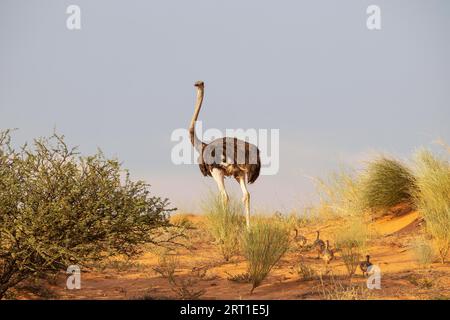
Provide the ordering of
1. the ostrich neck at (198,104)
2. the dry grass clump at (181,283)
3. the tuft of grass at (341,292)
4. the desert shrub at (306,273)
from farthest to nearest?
the ostrich neck at (198,104) → the desert shrub at (306,273) → the dry grass clump at (181,283) → the tuft of grass at (341,292)

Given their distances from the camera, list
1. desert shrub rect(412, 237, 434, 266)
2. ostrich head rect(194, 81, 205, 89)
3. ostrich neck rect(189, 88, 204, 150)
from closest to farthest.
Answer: desert shrub rect(412, 237, 434, 266)
ostrich neck rect(189, 88, 204, 150)
ostrich head rect(194, 81, 205, 89)

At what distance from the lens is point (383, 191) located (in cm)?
1658

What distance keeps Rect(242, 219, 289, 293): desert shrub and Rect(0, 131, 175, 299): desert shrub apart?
5.56 ft

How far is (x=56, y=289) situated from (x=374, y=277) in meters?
5.00

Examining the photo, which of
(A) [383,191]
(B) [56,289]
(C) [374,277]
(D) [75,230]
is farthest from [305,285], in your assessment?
(A) [383,191]

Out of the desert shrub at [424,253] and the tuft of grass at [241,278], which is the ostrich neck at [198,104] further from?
the desert shrub at [424,253]

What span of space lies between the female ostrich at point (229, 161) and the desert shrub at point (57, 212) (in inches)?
186

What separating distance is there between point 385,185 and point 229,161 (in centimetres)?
504

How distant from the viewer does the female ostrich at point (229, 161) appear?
13.6 metres

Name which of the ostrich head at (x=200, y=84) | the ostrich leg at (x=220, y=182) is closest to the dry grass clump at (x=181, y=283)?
the ostrich leg at (x=220, y=182)

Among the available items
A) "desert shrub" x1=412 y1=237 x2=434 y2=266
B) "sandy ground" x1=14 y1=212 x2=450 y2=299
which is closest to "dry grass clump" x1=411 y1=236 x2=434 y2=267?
"desert shrub" x1=412 y1=237 x2=434 y2=266

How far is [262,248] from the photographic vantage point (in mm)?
9461

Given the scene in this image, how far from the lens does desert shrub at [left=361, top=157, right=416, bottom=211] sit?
16406mm

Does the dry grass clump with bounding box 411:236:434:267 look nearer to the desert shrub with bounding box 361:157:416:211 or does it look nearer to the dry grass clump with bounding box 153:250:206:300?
the dry grass clump with bounding box 153:250:206:300
